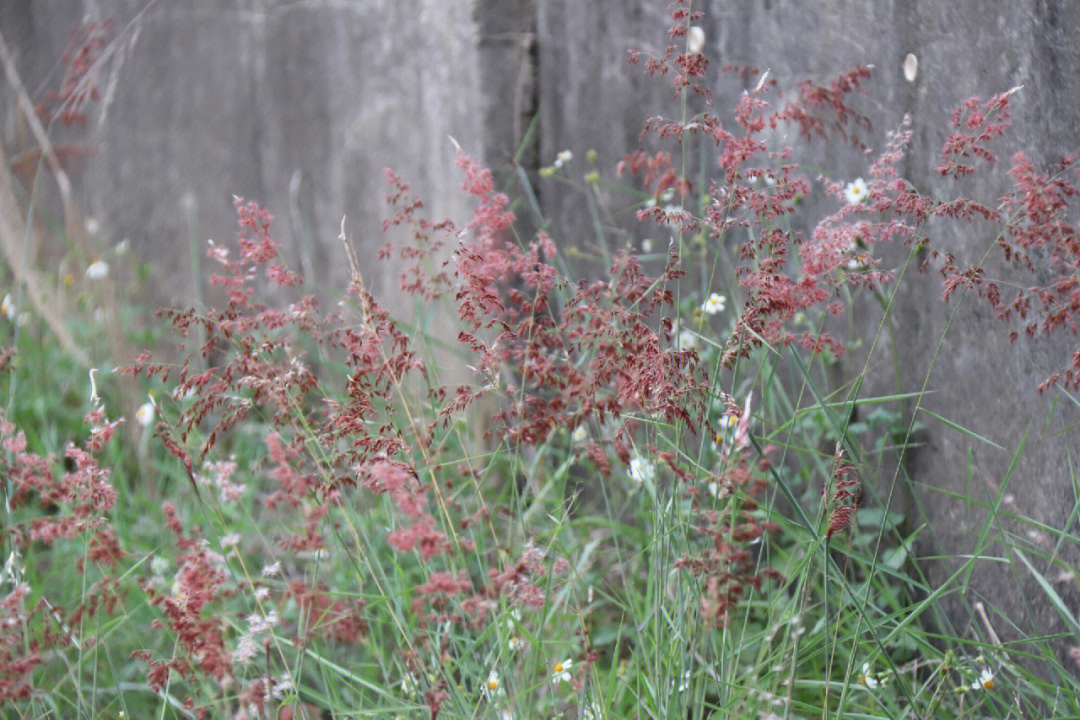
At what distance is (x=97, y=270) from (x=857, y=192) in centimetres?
258

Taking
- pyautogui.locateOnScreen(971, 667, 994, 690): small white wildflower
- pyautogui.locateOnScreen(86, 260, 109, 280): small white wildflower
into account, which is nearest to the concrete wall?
→ pyautogui.locateOnScreen(971, 667, 994, 690): small white wildflower

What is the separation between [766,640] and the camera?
148 centimetres

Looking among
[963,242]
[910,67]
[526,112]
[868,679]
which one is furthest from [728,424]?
[526,112]

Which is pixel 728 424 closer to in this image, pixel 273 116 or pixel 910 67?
pixel 910 67

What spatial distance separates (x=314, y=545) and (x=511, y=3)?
208 cm

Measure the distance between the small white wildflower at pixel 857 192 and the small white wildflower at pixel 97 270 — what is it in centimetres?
254

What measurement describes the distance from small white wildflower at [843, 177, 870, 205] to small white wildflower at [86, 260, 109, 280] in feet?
8.34

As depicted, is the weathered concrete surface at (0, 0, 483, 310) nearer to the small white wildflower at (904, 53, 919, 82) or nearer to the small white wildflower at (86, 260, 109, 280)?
the small white wildflower at (86, 260, 109, 280)

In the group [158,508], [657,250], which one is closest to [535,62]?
[657,250]

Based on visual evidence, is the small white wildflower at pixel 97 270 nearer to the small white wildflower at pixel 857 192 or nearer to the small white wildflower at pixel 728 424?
the small white wildflower at pixel 728 424

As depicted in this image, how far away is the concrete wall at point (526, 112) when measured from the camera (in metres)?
1.73

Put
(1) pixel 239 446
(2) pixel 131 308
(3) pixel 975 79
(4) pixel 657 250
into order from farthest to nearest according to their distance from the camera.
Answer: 1. (2) pixel 131 308
2. (1) pixel 239 446
3. (4) pixel 657 250
4. (3) pixel 975 79

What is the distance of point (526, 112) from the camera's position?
2.96 m

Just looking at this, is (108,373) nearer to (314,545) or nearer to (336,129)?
(336,129)
